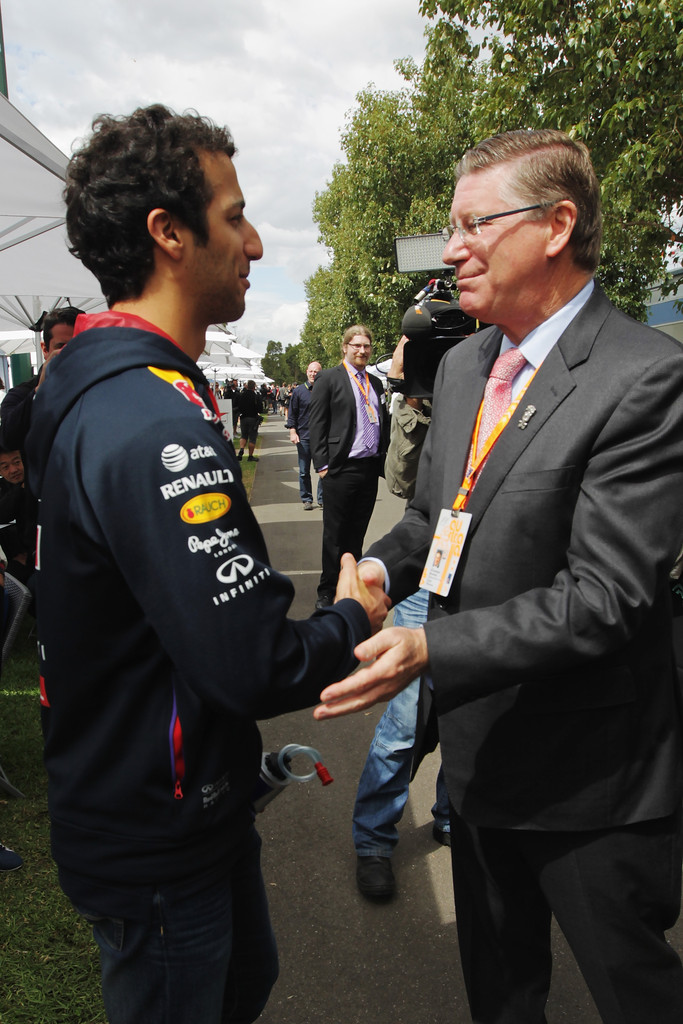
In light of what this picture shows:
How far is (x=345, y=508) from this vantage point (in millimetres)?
6500

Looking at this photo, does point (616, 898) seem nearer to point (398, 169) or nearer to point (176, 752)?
point (176, 752)

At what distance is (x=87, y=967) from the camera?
2625mm

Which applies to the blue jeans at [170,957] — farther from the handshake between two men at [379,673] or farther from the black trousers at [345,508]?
the black trousers at [345,508]

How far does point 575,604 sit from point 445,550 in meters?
0.36

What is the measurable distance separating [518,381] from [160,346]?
845 millimetres

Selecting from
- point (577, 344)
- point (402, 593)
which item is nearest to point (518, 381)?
point (577, 344)

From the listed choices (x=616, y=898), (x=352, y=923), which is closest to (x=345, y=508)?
(x=352, y=923)

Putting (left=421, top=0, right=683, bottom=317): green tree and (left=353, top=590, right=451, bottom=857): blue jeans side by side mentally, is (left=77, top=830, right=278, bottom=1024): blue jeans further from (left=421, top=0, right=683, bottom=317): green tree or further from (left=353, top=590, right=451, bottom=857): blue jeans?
(left=421, top=0, right=683, bottom=317): green tree

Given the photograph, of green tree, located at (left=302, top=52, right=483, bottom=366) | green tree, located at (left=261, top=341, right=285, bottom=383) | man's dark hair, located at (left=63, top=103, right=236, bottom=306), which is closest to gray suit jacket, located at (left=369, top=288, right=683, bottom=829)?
man's dark hair, located at (left=63, top=103, right=236, bottom=306)

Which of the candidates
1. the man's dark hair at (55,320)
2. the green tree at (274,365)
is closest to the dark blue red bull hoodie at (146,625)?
the man's dark hair at (55,320)

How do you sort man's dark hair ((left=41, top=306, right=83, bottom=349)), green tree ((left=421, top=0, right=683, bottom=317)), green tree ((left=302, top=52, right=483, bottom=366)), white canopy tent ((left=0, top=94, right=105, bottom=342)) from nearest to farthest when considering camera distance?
1. man's dark hair ((left=41, top=306, right=83, bottom=349))
2. white canopy tent ((left=0, top=94, right=105, bottom=342))
3. green tree ((left=421, top=0, right=683, bottom=317))
4. green tree ((left=302, top=52, right=483, bottom=366))

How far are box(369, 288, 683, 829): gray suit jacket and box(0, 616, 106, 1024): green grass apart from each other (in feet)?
5.35

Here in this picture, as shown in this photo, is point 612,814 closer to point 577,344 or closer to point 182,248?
point 577,344

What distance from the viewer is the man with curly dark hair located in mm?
1149
